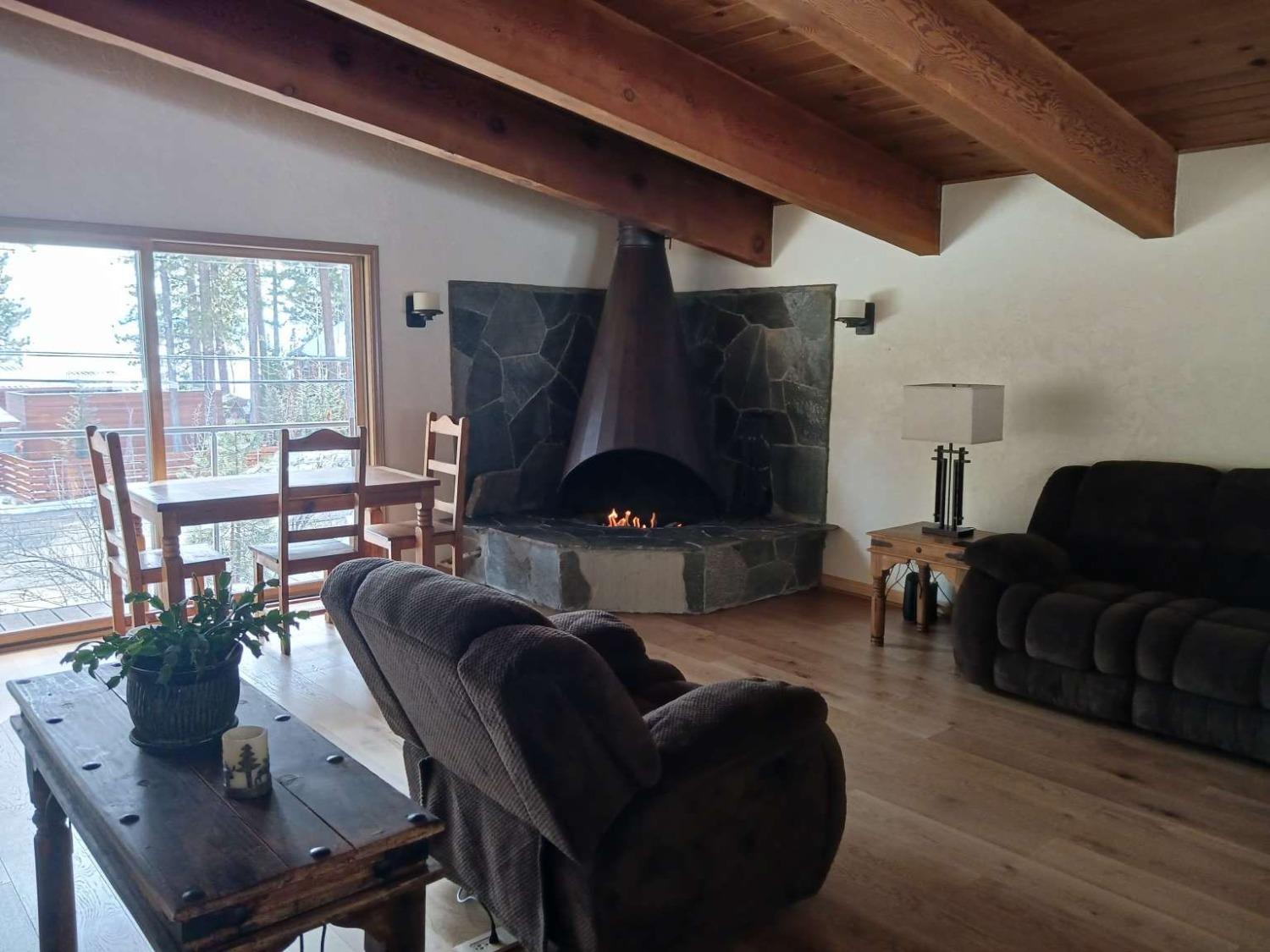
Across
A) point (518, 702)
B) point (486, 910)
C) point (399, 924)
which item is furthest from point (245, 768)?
point (486, 910)

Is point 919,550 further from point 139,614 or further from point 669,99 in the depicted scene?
point 139,614

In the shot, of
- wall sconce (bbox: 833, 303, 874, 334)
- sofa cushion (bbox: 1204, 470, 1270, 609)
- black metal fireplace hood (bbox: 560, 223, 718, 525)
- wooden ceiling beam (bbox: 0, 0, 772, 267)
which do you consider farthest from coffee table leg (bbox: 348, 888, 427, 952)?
wall sconce (bbox: 833, 303, 874, 334)

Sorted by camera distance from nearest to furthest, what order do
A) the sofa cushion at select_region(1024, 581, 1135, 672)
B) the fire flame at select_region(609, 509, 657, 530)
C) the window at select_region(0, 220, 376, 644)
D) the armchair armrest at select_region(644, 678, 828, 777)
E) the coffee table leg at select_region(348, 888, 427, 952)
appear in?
the coffee table leg at select_region(348, 888, 427, 952) → the armchair armrest at select_region(644, 678, 828, 777) → the sofa cushion at select_region(1024, 581, 1135, 672) → the window at select_region(0, 220, 376, 644) → the fire flame at select_region(609, 509, 657, 530)

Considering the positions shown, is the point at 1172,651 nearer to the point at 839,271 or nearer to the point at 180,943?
the point at 839,271

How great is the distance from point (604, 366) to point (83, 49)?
279 cm

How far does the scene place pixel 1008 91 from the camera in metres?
3.20

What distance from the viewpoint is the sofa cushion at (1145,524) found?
376cm

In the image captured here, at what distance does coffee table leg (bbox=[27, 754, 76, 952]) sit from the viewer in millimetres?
2080

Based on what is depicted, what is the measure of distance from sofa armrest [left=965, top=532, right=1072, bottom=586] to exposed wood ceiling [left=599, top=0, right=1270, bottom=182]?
1.70 m

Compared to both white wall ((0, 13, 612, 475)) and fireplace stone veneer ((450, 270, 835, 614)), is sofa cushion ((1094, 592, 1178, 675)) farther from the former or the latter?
white wall ((0, 13, 612, 475))

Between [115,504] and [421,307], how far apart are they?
6.09ft

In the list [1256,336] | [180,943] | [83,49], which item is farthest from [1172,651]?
[83,49]

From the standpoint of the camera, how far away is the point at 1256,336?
3805 mm

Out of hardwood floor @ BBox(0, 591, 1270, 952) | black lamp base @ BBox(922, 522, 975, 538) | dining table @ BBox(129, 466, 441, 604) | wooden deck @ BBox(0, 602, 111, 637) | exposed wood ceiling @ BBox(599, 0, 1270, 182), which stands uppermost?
exposed wood ceiling @ BBox(599, 0, 1270, 182)
